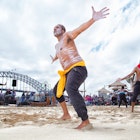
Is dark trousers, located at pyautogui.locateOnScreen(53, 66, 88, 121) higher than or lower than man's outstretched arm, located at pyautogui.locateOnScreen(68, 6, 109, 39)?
lower

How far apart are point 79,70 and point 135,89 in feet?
14.4

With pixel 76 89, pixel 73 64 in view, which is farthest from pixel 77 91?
pixel 73 64

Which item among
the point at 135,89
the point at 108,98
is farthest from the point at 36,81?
the point at 135,89

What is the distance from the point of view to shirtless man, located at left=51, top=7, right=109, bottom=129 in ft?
11.0

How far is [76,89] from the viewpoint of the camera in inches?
Answer: 134

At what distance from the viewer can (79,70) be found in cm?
349

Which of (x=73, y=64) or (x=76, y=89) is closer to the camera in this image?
(x=76, y=89)

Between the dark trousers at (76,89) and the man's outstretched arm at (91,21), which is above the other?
the man's outstretched arm at (91,21)

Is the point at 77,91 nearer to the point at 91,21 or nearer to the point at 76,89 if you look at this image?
the point at 76,89

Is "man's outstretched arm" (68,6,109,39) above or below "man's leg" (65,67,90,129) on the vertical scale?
above

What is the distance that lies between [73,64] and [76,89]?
0.37 meters

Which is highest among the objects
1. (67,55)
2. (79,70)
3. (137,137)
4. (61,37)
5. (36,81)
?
(36,81)

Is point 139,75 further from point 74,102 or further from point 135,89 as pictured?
point 74,102

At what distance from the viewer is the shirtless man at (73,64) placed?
11.0 feet
